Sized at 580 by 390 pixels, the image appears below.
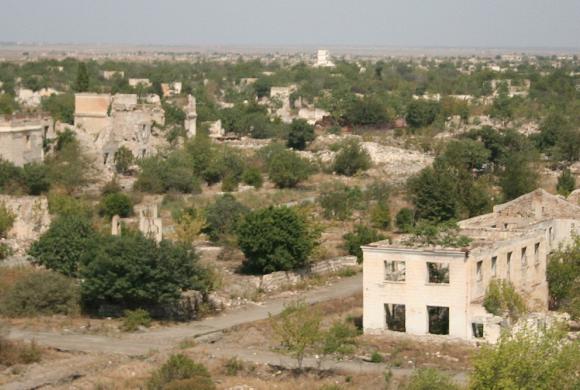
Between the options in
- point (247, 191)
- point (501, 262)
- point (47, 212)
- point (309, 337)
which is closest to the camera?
point (309, 337)

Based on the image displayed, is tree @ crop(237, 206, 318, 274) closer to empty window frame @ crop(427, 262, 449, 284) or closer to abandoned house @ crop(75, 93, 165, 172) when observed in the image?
empty window frame @ crop(427, 262, 449, 284)

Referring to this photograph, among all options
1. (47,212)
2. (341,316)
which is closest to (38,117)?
(47,212)

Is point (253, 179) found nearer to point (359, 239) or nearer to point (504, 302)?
point (359, 239)

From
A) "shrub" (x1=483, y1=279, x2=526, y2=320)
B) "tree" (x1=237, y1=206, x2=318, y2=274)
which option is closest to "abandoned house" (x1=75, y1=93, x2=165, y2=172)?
"tree" (x1=237, y1=206, x2=318, y2=274)

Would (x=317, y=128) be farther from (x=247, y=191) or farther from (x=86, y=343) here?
(x=86, y=343)

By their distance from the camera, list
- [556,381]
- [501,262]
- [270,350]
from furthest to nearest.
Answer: [501,262] < [270,350] < [556,381]

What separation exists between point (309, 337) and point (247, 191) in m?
23.9

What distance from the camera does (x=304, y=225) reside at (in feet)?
109

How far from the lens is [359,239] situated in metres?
37.1

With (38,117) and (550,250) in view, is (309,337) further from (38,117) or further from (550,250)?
(38,117)

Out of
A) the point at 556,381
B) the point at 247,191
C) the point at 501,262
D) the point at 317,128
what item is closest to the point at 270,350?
the point at 501,262

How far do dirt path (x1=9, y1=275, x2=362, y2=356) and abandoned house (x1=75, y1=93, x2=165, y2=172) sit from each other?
21733 mm

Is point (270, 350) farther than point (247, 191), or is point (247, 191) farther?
point (247, 191)

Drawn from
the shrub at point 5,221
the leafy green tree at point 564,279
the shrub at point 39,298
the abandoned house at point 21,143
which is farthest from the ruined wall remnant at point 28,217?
the leafy green tree at point 564,279
